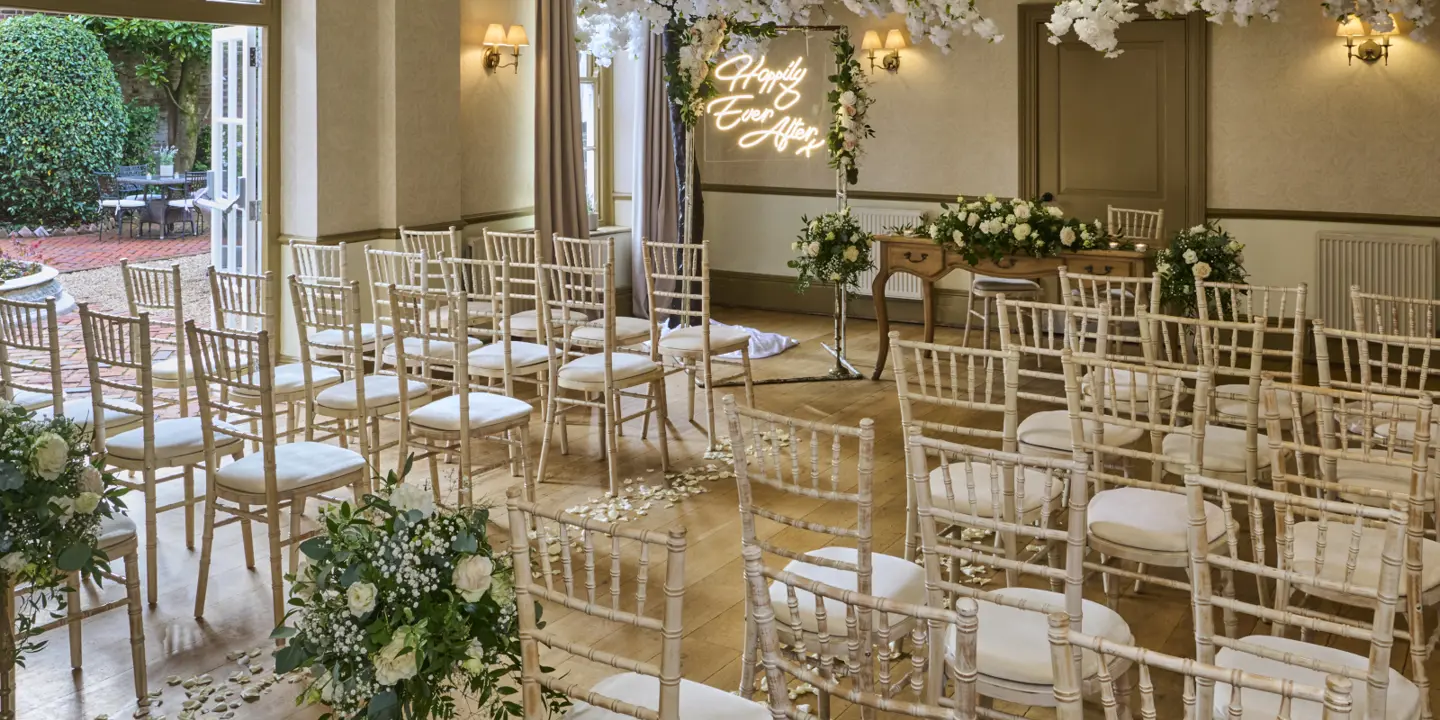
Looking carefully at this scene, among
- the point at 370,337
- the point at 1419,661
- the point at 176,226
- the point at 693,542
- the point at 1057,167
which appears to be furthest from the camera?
the point at 1057,167

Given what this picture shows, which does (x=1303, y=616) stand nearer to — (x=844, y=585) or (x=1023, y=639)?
(x=1023, y=639)

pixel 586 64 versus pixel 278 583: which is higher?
pixel 586 64

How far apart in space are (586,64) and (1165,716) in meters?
7.37

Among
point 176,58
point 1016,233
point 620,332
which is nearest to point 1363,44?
point 1016,233

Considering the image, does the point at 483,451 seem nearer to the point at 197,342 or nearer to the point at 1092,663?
the point at 197,342

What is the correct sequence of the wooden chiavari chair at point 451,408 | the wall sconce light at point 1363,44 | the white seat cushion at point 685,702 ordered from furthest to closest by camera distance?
the wall sconce light at point 1363,44, the wooden chiavari chair at point 451,408, the white seat cushion at point 685,702

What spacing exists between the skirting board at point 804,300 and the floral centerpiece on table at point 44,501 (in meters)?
7.54

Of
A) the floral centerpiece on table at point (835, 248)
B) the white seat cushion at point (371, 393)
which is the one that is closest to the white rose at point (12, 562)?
the white seat cushion at point (371, 393)

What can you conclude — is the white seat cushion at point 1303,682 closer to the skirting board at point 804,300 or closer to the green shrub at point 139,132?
the green shrub at point 139,132

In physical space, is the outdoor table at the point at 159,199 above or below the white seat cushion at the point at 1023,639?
above

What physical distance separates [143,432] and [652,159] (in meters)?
5.87

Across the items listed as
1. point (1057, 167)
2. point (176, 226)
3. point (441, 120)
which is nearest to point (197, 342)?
point (176, 226)

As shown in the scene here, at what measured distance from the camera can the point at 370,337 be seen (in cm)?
641

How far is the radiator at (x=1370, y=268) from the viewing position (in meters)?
8.20
